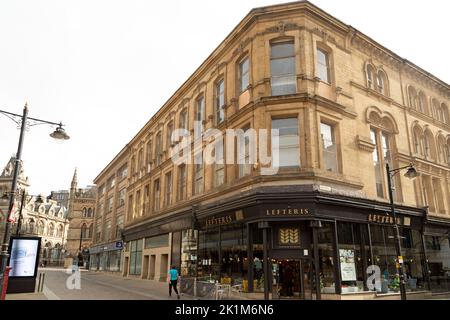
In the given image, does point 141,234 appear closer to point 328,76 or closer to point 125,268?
point 125,268

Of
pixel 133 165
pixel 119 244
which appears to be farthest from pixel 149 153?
pixel 119 244

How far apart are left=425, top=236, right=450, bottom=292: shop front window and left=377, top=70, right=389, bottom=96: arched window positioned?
899cm

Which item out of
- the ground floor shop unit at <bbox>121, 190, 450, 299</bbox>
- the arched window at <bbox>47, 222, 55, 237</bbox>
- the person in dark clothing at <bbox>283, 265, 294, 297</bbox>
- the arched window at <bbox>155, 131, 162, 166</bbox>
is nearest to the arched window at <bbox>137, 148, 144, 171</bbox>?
the arched window at <bbox>155, 131, 162, 166</bbox>

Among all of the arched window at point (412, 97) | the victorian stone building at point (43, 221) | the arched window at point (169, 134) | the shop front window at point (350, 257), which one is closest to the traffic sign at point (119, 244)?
the arched window at point (169, 134)

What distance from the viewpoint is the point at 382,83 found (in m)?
21.3

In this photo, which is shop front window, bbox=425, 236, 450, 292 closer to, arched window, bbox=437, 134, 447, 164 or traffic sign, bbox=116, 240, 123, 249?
arched window, bbox=437, 134, 447, 164

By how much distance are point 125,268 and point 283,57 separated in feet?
85.7

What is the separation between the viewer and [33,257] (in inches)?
657

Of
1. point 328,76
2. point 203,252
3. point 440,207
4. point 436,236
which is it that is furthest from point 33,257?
point 440,207

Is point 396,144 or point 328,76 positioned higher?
point 328,76

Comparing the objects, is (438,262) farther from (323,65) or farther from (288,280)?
(323,65)

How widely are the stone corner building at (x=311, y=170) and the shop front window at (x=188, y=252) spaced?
86mm

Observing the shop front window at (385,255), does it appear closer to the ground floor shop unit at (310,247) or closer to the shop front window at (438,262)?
the ground floor shop unit at (310,247)

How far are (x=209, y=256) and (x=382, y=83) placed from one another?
14.8m
